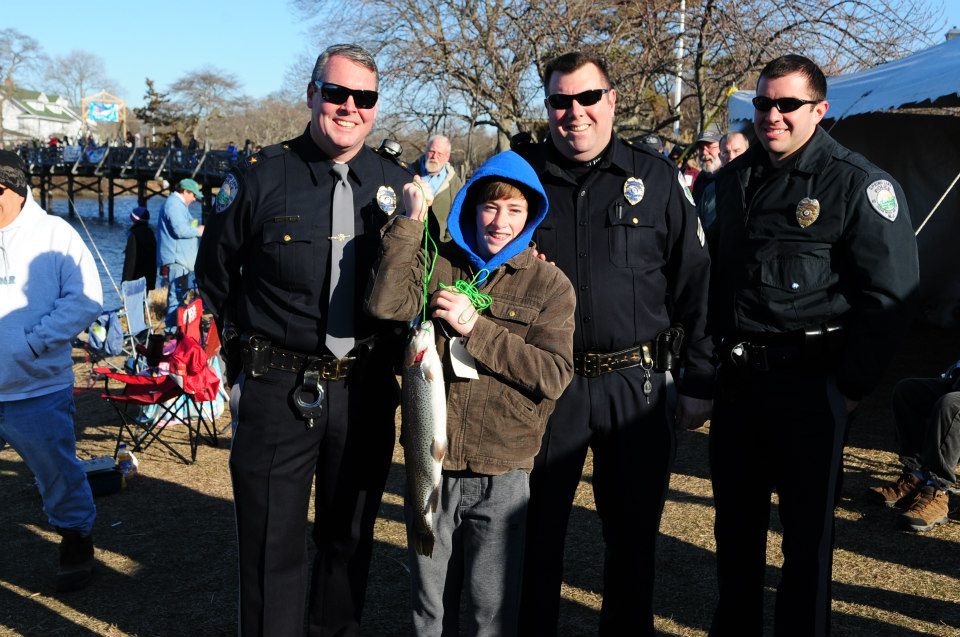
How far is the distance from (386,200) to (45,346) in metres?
1.98

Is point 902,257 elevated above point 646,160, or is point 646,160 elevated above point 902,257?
point 646,160

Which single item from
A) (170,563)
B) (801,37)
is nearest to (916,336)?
(801,37)

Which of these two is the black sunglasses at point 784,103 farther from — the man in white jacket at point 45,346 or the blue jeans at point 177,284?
the blue jeans at point 177,284

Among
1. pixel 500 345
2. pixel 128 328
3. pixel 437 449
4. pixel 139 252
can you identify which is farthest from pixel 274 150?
pixel 139 252

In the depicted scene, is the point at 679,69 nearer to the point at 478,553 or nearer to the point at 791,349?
the point at 791,349

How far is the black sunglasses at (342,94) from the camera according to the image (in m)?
3.01

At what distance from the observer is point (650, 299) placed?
3.24 metres

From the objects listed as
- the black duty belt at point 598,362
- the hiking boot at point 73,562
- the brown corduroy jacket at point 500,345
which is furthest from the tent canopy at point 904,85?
the hiking boot at point 73,562

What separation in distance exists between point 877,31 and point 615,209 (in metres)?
11.6

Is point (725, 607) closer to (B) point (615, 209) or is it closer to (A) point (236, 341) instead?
(B) point (615, 209)

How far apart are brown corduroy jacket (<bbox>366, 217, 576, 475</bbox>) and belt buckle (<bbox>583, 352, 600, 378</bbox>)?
313 mm

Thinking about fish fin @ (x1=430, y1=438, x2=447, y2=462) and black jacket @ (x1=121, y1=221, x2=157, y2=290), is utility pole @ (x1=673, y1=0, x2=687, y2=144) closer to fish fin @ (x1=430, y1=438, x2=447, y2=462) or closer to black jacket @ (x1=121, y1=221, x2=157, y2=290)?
black jacket @ (x1=121, y1=221, x2=157, y2=290)

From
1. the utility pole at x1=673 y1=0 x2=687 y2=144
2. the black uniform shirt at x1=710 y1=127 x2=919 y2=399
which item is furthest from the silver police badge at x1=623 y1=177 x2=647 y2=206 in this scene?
the utility pole at x1=673 y1=0 x2=687 y2=144

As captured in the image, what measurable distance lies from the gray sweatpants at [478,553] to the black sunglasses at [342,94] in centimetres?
131
